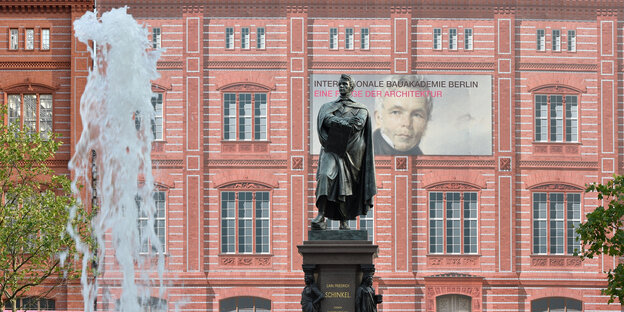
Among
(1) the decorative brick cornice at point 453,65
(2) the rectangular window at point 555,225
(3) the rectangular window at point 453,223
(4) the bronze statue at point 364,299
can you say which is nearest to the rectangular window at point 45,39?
(1) the decorative brick cornice at point 453,65

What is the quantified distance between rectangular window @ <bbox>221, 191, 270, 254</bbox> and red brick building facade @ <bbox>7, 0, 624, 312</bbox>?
63 mm

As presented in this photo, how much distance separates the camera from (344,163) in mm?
19531

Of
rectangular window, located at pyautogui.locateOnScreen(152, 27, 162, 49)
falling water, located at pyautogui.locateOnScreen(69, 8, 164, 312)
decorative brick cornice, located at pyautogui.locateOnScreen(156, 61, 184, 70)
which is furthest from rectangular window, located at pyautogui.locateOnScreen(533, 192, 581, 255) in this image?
rectangular window, located at pyautogui.locateOnScreen(152, 27, 162, 49)

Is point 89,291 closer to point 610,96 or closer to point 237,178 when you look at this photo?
point 237,178

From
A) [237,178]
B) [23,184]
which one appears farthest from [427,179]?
[23,184]

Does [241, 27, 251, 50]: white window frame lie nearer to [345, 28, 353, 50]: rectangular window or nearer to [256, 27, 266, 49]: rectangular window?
[256, 27, 266, 49]: rectangular window

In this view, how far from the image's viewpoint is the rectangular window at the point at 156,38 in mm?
51438

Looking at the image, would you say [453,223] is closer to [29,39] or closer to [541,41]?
[541,41]

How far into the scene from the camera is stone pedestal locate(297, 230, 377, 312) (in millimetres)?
18891

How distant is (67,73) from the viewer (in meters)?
51.8

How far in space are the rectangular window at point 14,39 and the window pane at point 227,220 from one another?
38.3 ft

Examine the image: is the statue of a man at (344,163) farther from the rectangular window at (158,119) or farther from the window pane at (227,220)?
the rectangular window at (158,119)

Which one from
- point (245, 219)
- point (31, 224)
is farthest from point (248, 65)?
point (31, 224)

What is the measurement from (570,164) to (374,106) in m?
9.21
